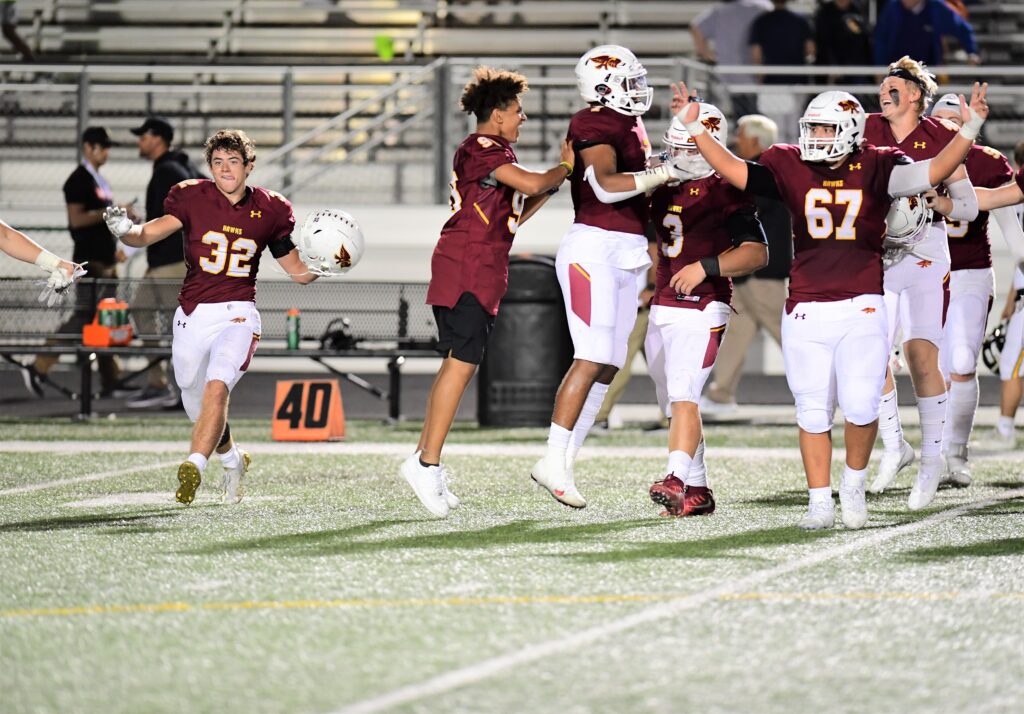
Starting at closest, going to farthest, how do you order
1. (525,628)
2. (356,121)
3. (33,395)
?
(525,628) → (33,395) → (356,121)

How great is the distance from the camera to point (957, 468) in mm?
8172

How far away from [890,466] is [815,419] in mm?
1508

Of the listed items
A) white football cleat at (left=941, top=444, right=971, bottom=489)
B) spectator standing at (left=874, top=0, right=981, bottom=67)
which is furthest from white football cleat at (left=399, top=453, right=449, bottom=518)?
spectator standing at (left=874, top=0, right=981, bottom=67)

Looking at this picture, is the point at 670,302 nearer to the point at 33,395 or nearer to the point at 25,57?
the point at 33,395

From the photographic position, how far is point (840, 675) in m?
4.04

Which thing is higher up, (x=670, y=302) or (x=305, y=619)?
(x=670, y=302)

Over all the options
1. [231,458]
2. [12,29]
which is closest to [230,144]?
[231,458]

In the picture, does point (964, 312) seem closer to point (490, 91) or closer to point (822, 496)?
point (822, 496)

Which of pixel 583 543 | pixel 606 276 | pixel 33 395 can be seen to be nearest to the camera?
pixel 583 543

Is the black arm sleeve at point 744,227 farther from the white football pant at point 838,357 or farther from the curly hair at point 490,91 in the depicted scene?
the curly hair at point 490,91

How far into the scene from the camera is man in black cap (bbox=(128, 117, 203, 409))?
12.5m

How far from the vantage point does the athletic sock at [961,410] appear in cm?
834

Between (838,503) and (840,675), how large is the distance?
3.44m

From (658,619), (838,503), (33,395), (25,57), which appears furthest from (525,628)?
(25,57)
